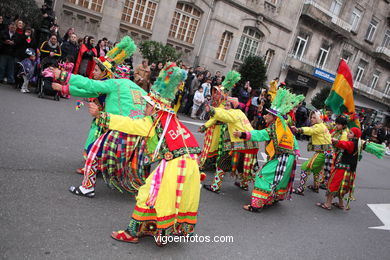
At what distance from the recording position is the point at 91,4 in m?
14.6

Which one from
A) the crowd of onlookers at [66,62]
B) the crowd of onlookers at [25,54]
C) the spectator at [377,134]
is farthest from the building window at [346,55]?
the crowd of onlookers at [25,54]

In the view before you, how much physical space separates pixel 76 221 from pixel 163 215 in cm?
99

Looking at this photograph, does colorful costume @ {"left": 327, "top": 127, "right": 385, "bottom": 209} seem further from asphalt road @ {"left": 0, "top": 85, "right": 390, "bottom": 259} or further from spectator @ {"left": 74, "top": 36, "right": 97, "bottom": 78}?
spectator @ {"left": 74, "top": 36, "right": 97, "bottom": 78}

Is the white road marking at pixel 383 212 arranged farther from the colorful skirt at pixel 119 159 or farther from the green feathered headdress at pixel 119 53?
the green feathered headdress at pixel 119 53

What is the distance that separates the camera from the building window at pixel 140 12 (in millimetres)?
15648

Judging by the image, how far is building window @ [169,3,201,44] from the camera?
17.2m

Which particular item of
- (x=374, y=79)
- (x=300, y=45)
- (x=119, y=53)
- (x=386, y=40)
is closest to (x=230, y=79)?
(x=119, y=53)

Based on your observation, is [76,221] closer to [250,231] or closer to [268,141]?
[250,231]

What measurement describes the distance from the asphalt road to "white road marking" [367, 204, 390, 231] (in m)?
0.15

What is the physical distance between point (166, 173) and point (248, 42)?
18.8 m

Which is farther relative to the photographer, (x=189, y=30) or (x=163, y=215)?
(x=189, y=30)

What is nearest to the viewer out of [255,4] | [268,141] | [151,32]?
[268,141]

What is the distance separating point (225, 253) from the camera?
3631 mm

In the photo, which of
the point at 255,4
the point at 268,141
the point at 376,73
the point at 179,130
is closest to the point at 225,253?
the point at 179,130
